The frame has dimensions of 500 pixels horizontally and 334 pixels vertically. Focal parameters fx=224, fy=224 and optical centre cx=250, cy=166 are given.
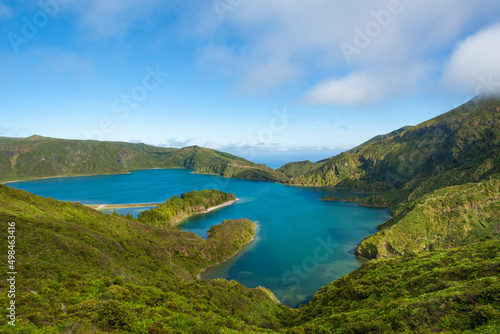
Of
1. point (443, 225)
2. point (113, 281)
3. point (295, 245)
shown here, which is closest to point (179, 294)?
point (113, 281)

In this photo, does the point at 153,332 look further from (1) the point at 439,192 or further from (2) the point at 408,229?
(1) the point at 439,192

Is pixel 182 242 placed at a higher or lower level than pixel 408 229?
higher

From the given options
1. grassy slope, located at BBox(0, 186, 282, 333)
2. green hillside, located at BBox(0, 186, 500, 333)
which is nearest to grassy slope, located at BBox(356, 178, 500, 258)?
green hillside, located at BBox(0, 186, 500, 333)

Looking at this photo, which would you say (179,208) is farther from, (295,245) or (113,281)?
(113,281)

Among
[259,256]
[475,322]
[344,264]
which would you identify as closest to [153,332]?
[475,322]

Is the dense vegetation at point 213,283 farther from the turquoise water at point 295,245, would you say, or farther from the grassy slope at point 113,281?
the turquoise water at point 295,245
